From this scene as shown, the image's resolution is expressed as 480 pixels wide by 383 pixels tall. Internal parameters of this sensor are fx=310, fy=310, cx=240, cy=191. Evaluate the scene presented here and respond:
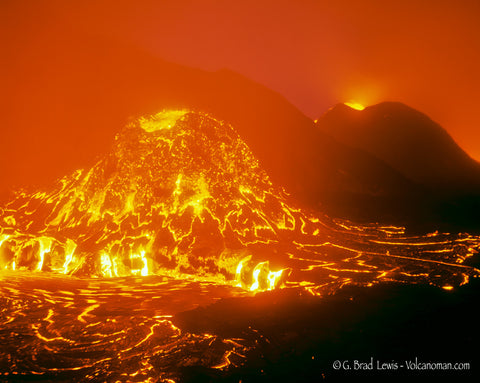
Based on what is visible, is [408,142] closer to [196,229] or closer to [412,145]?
[412,145]

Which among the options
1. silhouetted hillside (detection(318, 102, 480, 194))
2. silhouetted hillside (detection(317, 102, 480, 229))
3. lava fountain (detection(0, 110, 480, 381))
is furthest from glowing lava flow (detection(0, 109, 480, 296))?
silhouetted hillside (detection(318, 102, 480, 194))

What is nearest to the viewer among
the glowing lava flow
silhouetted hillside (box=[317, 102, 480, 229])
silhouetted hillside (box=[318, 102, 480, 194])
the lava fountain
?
the lava fountain

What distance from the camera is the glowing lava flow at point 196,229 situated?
17.3 meters

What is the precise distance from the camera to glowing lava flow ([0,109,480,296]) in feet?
56.8

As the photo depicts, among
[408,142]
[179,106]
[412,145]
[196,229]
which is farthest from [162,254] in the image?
[408,142]

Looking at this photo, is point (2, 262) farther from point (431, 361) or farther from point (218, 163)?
point (431, 361)

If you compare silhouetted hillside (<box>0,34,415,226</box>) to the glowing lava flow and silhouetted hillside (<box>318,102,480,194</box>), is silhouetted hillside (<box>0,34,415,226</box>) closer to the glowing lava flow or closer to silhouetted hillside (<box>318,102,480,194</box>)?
the glowing lava flow

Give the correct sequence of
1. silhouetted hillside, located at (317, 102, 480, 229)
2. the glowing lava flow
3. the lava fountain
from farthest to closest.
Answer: silhouetted hillside, located at (317, 102, 480, 229), the glowing lava flow, the lava fountain

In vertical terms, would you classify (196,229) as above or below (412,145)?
below

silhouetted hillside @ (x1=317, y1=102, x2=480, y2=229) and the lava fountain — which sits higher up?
silhouetted hillside @ (x1=317, y1=102, x2=480, y2=229)

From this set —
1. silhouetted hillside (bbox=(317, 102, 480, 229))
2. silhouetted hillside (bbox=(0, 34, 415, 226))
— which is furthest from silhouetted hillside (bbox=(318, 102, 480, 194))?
silhouetted hillside (bbox=(0, 34, 415, 226))

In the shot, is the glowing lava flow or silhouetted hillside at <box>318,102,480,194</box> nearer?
the glowing lava flow

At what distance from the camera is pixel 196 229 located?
20.2m

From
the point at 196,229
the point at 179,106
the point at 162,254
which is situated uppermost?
the point at 179,106
